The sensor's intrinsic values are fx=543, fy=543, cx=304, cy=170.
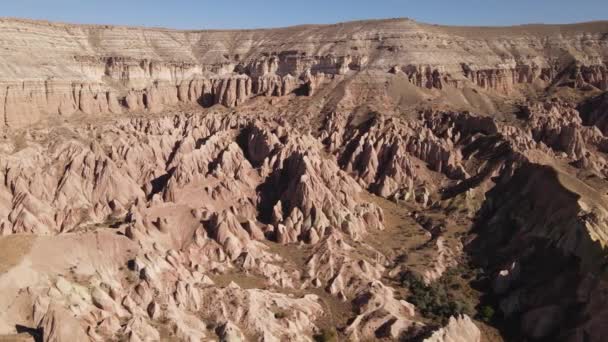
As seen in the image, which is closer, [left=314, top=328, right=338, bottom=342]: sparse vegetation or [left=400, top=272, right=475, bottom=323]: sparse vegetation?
[left=314, top=328, right=338, bottom=342]: sparse vegetation

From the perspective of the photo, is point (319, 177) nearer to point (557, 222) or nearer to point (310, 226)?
point (310, 226)

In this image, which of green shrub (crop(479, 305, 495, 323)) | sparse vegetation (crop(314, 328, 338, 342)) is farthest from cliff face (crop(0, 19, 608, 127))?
green shrub (crop(479, 305, 495, 323))

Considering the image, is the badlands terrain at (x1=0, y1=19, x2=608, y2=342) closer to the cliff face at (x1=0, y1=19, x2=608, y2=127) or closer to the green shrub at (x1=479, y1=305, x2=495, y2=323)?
the green shrub at (x1=479, y1=305, x2=495, y2=323)

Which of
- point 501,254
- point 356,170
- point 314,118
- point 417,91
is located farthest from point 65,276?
point 417,91

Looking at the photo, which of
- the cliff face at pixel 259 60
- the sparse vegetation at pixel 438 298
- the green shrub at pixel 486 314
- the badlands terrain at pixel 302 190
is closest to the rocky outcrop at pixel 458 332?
the badlands terrain at pixel 302 190

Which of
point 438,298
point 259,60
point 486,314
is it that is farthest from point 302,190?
point 259,60

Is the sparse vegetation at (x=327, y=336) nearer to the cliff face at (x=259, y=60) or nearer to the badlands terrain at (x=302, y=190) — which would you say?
the badlands terrain at (x=302, y=190)
